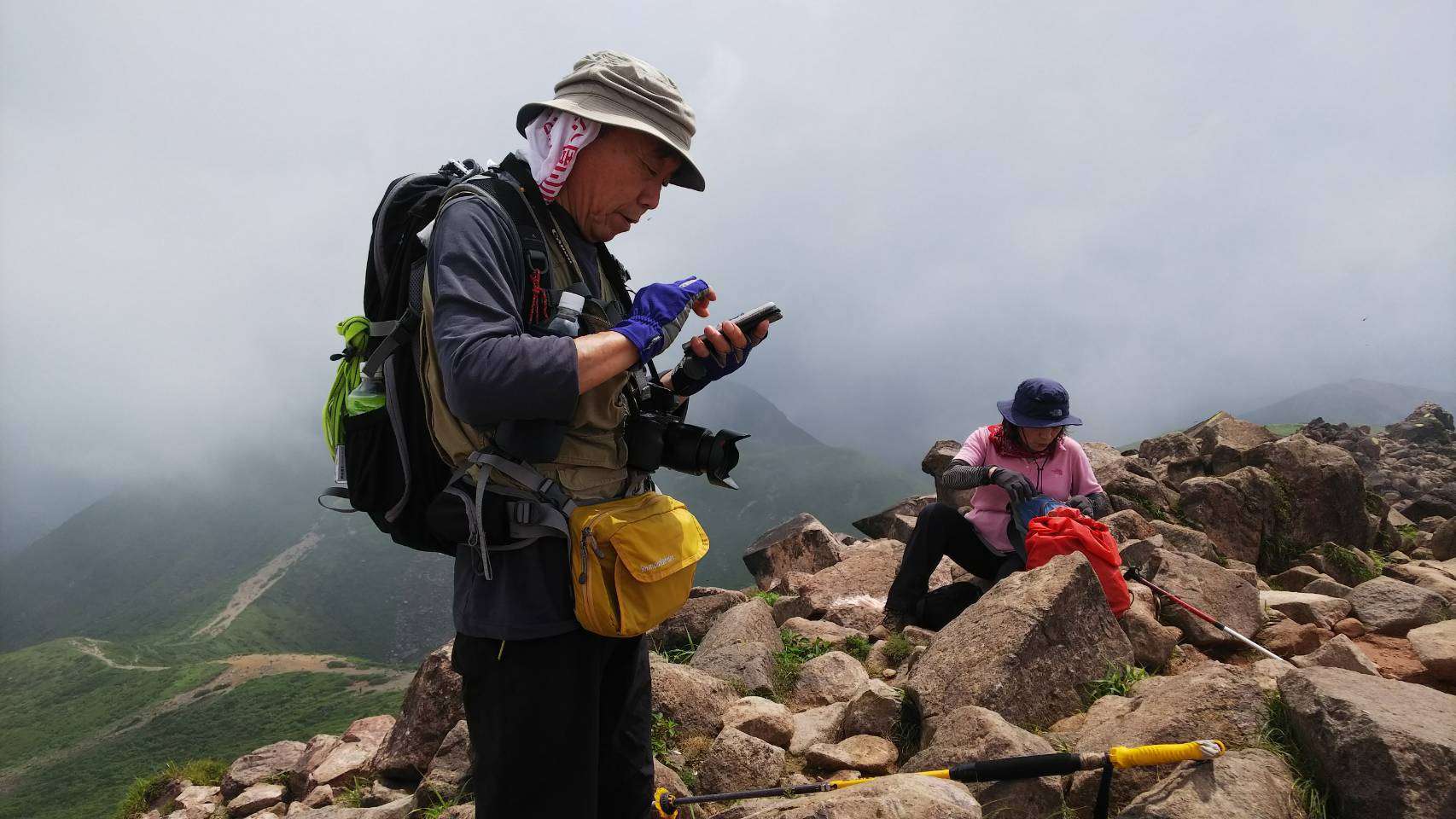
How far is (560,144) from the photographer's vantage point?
3033 millimetres

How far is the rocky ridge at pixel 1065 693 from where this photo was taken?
148 inches

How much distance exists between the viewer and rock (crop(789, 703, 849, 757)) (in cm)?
572

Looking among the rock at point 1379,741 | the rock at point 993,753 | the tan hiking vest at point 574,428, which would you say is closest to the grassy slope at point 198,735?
the rock at point 993,753

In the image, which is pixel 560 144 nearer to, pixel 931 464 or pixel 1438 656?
pixel 1438 656

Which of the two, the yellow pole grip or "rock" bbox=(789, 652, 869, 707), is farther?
"rock" bbox=(789, 652, 869, 707)

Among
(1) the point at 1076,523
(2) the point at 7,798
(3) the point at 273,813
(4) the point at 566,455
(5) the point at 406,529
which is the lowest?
(2) the point at 7,798

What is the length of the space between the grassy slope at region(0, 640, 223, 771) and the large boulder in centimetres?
17545

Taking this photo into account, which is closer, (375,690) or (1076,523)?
(1076,523)

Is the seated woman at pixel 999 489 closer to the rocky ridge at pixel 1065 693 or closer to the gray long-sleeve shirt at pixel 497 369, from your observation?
the rocky ridge at pixel 1065 693

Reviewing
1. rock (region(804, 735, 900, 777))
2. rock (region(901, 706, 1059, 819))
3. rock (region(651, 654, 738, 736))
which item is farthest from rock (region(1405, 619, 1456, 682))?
rock (region(651, 654, 738, 736))

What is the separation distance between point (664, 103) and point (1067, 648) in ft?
16.9

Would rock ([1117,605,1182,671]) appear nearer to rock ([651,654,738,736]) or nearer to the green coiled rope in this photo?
rock ([651,654,738,736])

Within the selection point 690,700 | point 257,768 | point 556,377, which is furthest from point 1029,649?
point 257,768

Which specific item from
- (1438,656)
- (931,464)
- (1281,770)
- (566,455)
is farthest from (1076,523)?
(931,464)
